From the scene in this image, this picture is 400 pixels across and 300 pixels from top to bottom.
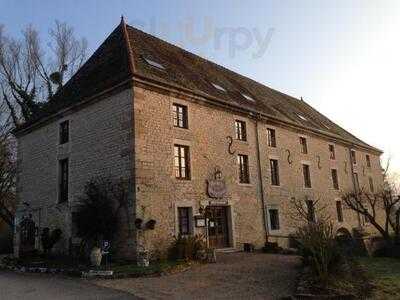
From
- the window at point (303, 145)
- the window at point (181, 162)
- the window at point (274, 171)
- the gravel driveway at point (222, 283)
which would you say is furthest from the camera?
the window at point (303, 145)

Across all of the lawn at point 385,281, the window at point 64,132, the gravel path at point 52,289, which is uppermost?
the window at point 64,132

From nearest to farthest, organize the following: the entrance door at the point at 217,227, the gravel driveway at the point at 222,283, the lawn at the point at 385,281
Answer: the lawn at the point at 385,281 < the gravel driveway at the point at 222,283 < the entrance door at the point at 217,227

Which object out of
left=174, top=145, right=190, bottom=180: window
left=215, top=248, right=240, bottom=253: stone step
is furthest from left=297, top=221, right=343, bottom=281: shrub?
left=215, top=248, right=240, bottom=253: stone step

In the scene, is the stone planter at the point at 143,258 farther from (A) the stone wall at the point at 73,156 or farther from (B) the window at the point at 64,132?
(B) the window at the point at 64,132

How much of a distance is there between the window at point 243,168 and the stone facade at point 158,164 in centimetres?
22

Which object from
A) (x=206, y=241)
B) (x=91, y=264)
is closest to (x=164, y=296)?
(x=91, y=264)

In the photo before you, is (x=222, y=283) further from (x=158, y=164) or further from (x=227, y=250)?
(x=227, y=250)

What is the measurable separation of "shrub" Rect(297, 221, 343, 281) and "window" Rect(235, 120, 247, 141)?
9.95 metres

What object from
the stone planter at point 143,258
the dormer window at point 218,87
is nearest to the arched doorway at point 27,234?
the stone planter at point 143,258

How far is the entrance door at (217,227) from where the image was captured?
59.0ft

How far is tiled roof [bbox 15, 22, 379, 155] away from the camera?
57.9ft

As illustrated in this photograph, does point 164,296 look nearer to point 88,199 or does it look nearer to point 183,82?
point 88,199

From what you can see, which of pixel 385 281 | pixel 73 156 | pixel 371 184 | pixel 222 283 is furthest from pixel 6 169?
pixel 371 184

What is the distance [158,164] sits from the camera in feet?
53.2
